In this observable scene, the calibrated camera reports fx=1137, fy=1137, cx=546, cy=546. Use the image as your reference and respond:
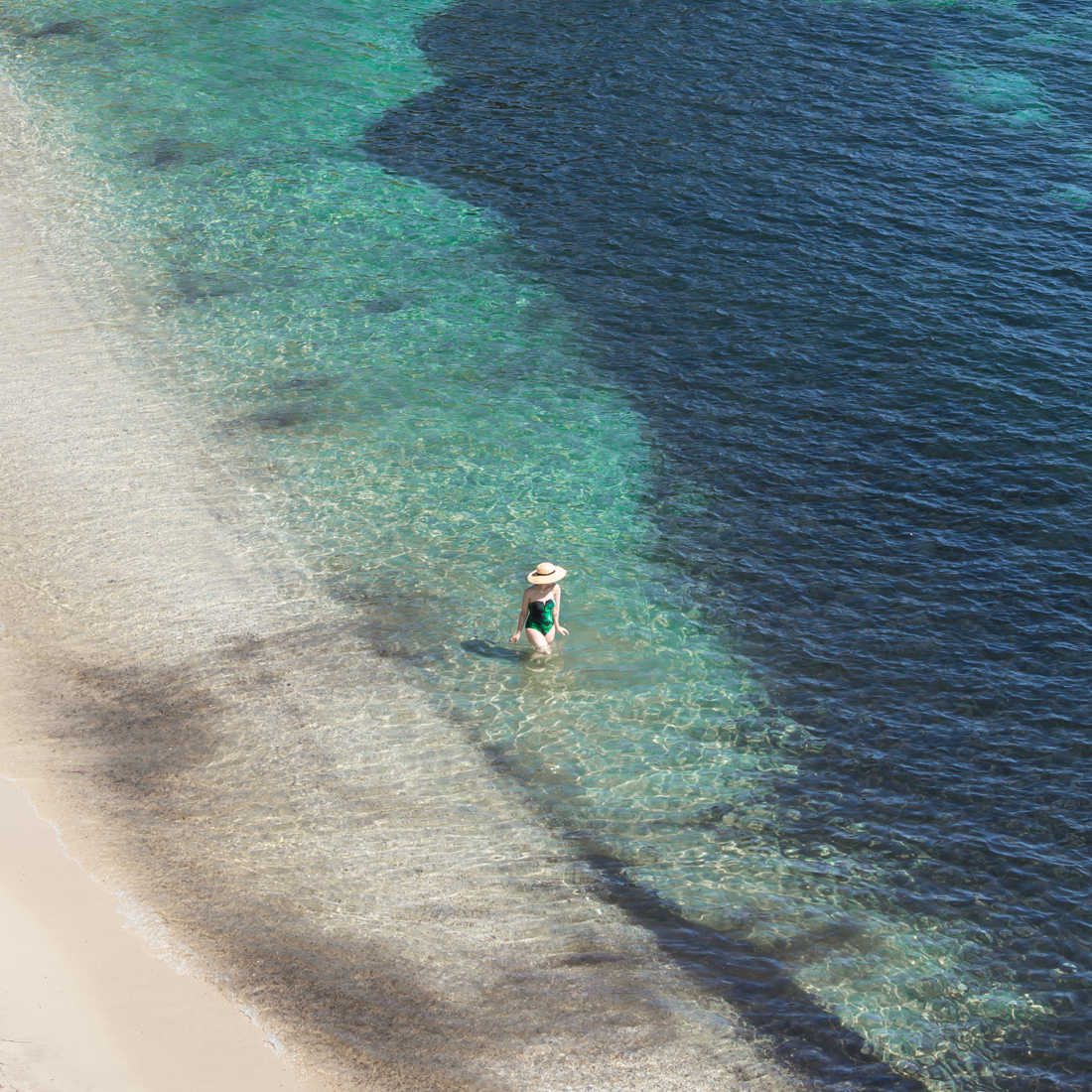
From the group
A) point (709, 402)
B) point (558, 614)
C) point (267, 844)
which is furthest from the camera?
point (709, 402)

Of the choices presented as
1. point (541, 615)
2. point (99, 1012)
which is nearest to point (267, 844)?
point (99, 1012)

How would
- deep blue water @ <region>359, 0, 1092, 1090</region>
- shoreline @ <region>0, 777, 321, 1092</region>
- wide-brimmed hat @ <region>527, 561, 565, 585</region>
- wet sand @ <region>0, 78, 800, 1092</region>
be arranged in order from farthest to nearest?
wide-brimmed hat @ <region>527, 561, 565, 585</region> < deep blue water @ <region>359, 0, 1092, 1090</region> < wet sand @ <region>0, 78, 800, 1092</region> < shoreline @ <region>0, 777, 321, 1092</region>

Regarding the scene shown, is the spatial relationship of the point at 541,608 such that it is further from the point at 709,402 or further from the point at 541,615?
the point at 709,402

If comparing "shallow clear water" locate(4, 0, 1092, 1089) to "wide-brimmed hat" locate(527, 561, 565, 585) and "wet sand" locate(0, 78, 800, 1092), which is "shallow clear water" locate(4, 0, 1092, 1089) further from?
"wide-brimmed hat" locate(527, 561, 565, 585)

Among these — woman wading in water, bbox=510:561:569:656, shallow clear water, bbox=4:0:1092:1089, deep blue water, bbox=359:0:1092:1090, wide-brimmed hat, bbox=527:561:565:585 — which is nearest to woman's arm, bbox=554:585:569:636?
woman wading in water, bbox=510:561:569:656

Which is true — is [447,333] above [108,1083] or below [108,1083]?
above

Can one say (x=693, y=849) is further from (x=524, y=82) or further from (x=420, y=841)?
(x=524, y=82)

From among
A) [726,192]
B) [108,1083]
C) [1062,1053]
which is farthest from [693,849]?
[726,192]
